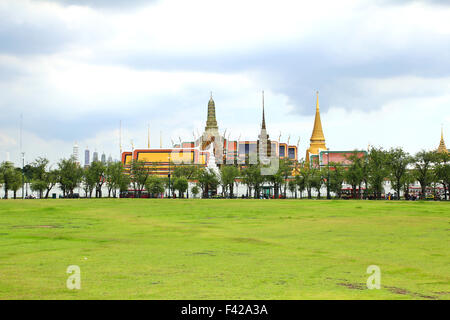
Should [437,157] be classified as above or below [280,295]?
above

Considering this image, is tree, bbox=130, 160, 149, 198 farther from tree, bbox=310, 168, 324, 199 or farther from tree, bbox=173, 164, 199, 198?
tree, bbox=310, 168, 324, 199

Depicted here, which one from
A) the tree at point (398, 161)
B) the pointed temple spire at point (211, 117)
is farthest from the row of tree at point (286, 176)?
the pointed temple spire at point (211, 117)

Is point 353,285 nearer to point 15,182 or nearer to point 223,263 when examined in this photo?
point 223,263

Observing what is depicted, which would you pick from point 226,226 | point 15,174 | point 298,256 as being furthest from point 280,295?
point 15,174

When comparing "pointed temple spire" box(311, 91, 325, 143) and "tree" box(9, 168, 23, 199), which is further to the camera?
"pointed temple spire" box(311, 91, 325, 143)

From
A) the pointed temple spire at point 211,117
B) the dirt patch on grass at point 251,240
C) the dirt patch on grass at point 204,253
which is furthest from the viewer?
the pointed temple spire at point 211,117

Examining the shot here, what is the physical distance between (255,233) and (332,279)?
10679 mm

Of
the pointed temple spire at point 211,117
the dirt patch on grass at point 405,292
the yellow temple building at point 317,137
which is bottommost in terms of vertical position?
the dirt patch on grass at point 405,292

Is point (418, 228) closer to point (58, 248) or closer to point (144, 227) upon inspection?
point (144, 227)

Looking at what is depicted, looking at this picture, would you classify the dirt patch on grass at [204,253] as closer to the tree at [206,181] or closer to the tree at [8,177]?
the tree at [8,177]

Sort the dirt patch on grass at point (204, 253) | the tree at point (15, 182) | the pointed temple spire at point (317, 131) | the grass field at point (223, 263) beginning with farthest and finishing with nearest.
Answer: the pointed temple spire at point (317, 131) → the tree at point (15, 182) → the dirt patch on grass at point (204, 253) → the grass field at point (223, 263)

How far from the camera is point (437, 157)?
83750mm

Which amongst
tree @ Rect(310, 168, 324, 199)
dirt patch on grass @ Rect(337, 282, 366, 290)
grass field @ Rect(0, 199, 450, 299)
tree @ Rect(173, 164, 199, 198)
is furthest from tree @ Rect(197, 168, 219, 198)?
dirt patch on grass @ Rect(337, 282, 366, 290)
